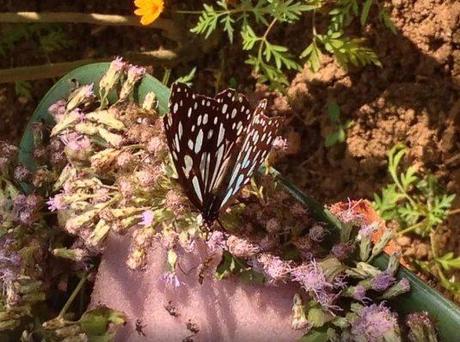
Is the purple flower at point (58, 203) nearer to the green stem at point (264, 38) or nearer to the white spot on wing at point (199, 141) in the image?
the white spot on wing at point (199, 141)

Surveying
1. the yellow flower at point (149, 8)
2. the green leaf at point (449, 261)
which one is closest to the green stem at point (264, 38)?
the yellow flower at point (149, 8)

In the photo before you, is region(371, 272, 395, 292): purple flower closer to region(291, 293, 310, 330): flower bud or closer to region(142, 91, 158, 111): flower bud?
region(291, 293, 310, 330): flower bud

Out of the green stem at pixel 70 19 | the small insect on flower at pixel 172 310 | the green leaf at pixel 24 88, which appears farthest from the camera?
the green leaf at pixel 24 88

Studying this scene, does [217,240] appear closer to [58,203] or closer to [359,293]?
[359,293]

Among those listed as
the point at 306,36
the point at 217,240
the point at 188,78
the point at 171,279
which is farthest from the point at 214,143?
the point at 306,36

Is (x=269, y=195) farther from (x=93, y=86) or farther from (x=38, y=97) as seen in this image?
(x=38, y=97)

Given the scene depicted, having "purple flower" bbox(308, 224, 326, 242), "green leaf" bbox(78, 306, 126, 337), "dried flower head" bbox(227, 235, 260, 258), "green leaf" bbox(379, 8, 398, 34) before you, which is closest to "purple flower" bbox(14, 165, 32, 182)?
"green leaf" bbox(78, 306, 126, 337)
